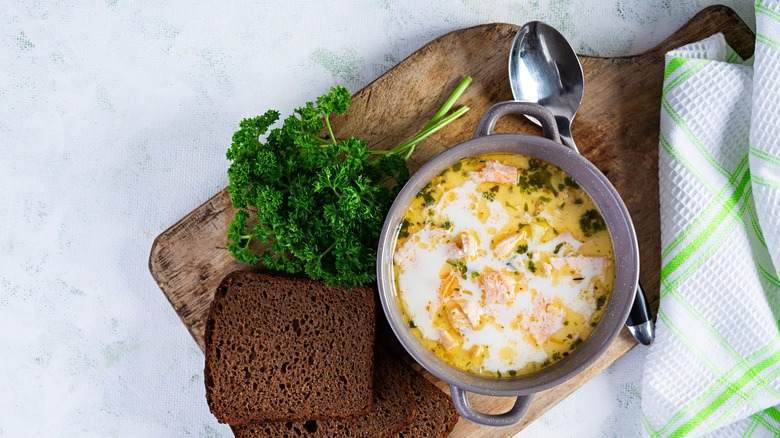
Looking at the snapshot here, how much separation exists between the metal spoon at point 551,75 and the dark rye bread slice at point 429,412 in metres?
0.78

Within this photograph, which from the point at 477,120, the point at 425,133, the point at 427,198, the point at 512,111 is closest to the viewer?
the point at 512,111

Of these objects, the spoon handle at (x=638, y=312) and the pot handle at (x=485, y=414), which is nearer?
the pot handle at (x=485, y=414)

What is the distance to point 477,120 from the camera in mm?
2506

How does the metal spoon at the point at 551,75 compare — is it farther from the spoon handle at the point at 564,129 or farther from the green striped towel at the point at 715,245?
the green striped towel at the point at 715,245

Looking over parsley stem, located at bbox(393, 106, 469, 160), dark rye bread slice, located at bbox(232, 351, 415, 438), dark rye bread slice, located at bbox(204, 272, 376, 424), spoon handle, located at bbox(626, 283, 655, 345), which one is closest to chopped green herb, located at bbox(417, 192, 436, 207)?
parsley stem, located at bbox(393, 106, 469, 160)

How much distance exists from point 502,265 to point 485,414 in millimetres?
517

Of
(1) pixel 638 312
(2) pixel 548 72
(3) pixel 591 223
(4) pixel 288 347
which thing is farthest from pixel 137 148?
(1) pixel 638 312

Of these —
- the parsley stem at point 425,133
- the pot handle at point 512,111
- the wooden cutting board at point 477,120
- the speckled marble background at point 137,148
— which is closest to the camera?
the pot handle at point 512,111

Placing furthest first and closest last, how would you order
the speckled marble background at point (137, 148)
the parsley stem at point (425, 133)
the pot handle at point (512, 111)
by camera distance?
the speckled marble background at point (137, 148), the parsley stem at point (425, 133), the pot handle at point (512, 111)

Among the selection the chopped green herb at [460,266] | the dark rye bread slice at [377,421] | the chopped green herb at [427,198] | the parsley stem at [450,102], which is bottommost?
the dark rye bread slice at [377,421]

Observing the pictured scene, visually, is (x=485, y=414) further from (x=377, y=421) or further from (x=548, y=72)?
(x=548, y=72)

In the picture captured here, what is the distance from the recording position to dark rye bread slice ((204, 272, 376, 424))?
7.88 ft

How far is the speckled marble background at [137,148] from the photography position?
2.71 m

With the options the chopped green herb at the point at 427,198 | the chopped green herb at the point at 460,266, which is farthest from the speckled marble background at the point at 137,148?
the chopped green herb at the point at 460,266
